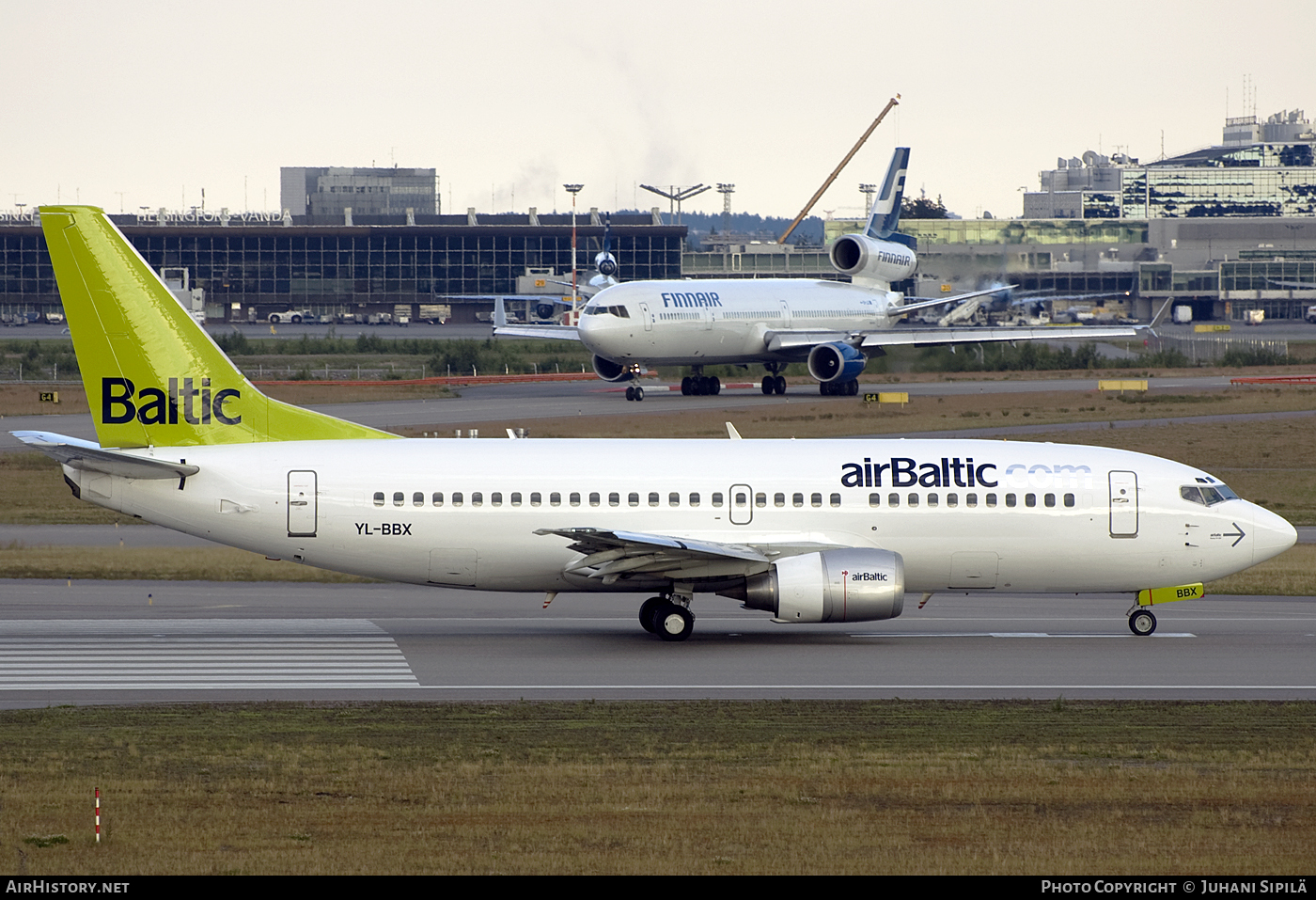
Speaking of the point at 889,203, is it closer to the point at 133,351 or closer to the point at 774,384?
the point at 774,384

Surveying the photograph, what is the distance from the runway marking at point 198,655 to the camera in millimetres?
23766

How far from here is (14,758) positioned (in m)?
18.1

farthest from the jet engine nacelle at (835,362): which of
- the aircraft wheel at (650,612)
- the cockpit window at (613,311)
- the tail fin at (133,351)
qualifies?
the tail fin at (133,351)

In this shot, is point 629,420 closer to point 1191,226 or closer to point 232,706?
point 232,706

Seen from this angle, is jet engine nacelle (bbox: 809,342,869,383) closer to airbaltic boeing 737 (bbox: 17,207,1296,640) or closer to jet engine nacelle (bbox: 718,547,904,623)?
airbaltic boeing 737 (bbox: 17,207,1296,640)

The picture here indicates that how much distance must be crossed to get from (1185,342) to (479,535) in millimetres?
→ 99563

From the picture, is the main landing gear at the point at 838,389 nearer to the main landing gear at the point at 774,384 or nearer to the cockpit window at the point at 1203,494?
the main landing gear at the point at 774,384

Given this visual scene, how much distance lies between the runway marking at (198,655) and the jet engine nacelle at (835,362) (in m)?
49.3

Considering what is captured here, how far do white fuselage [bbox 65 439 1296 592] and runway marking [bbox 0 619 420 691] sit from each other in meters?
1.78

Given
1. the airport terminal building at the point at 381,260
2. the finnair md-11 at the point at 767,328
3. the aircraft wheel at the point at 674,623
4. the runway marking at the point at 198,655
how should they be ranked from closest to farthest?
the runway marking at the point at 198,655 → the aircraft wheel at the point at 674,623 → the finnair md-11 at the point at 767,328 → the airport terminal building at the point at 381,260

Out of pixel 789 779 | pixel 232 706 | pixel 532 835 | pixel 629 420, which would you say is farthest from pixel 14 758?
A: pixel 629 420

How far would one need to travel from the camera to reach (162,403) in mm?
27422

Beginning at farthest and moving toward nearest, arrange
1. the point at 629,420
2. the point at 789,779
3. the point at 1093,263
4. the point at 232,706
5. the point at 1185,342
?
the point at 1093,263 → the point at 1185,342 → the point at 629,420 → the point at 232,706 → the point at 789,779

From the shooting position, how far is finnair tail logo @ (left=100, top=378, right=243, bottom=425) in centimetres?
2725
